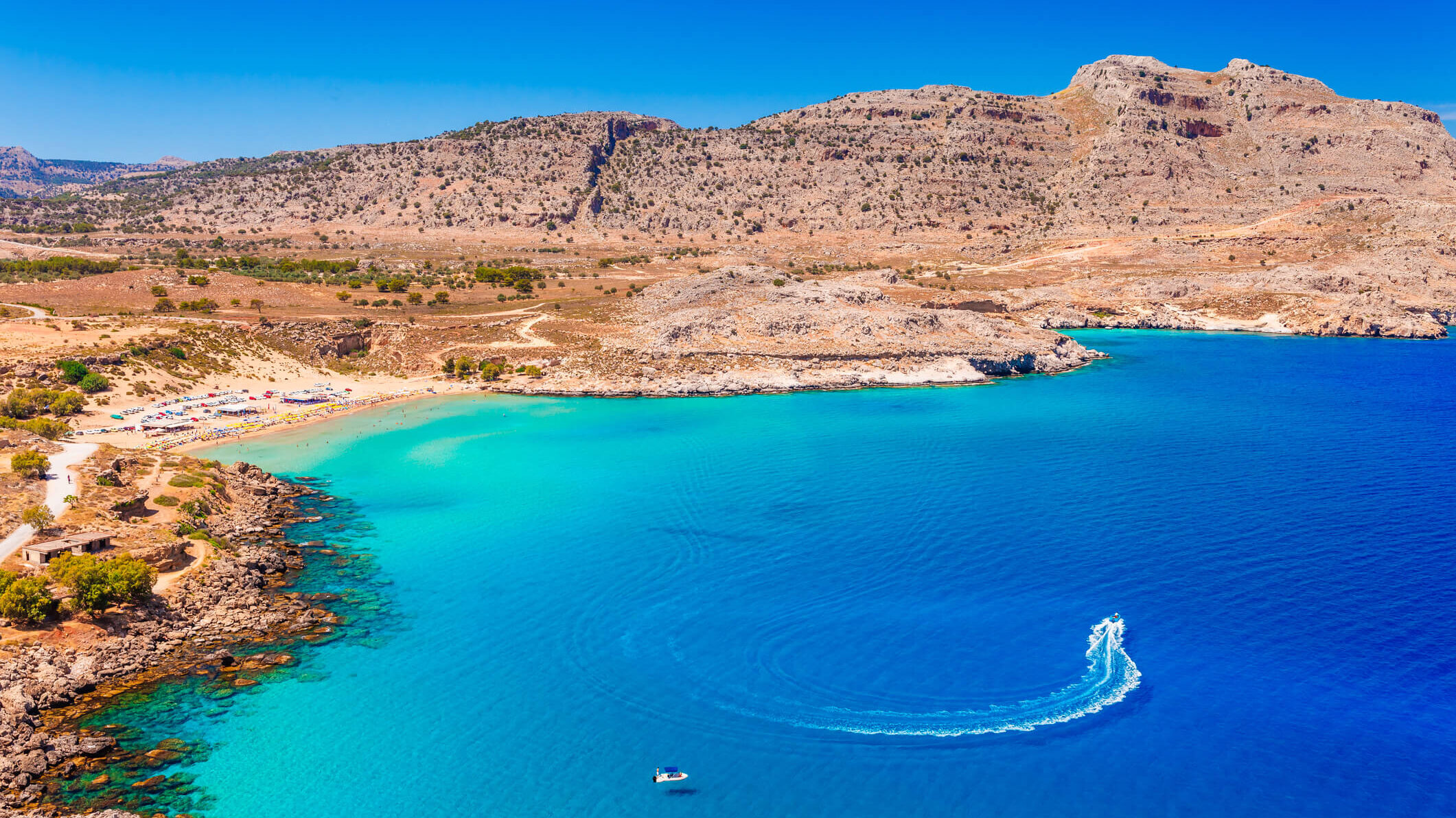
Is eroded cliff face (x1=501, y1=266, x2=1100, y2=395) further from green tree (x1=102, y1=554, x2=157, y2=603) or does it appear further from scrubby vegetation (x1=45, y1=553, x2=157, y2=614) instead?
scrubby vegetation (x1=45, y1=553, x2=157, y2=614)

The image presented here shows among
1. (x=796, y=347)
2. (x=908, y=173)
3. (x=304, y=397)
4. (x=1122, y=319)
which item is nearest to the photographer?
(x=304, y=397)

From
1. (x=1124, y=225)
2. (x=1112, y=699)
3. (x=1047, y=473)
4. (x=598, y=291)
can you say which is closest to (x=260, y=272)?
(x=598, y=291)

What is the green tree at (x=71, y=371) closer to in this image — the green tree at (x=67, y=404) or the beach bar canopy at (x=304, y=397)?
the green tree at (x=67, y=404)

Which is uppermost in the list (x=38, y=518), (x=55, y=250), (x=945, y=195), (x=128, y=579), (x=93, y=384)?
(x=945, y=195)

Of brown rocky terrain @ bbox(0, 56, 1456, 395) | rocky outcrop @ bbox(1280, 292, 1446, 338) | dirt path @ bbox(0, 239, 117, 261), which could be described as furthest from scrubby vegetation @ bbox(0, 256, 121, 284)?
rocky outcrop @ bbox(1280, 292, 1446, 338)

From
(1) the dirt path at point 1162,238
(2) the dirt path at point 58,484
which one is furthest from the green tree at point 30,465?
(1) the dirt path at point 1162,238

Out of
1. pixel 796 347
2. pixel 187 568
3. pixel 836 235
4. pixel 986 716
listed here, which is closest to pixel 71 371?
pixel 187 568

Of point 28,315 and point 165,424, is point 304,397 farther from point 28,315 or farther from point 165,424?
point 28,315
